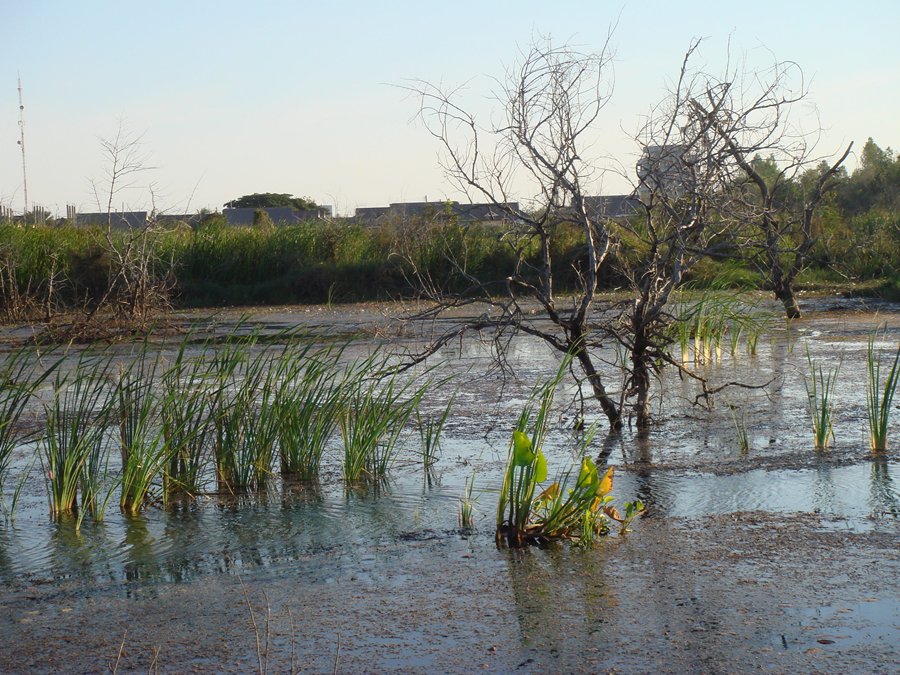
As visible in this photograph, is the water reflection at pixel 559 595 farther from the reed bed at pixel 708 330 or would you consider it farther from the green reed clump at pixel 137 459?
the reed bed at pixel 708 330

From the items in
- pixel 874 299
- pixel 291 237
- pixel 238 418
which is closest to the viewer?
pixel 238 418

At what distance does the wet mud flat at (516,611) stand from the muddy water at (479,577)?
0.01 metres

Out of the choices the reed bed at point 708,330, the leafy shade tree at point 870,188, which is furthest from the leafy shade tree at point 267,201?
the reed bed at point 708,330

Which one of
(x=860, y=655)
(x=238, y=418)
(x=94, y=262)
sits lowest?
(x=860, y=655)

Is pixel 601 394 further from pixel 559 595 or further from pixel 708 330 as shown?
pixel 708 330

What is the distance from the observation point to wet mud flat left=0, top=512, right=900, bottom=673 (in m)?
3.69

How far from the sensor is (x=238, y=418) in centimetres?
637

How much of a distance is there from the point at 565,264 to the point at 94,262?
385 inches

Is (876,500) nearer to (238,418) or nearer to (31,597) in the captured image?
(238,418)

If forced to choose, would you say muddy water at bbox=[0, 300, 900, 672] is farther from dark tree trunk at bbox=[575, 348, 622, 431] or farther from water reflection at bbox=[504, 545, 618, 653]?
dark tree trunk at bbox=[575, 348, 622, 431]

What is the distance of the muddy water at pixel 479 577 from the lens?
12.3 ft

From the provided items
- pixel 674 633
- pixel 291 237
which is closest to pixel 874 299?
pixel 291 237

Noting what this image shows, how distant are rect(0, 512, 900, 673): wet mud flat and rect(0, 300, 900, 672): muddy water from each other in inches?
0.4

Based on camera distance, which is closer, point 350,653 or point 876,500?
point 350,653
